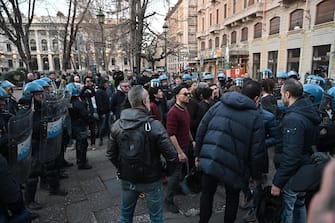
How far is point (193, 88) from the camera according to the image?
4.94 meters

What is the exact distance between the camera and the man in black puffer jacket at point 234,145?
2365 millimetres

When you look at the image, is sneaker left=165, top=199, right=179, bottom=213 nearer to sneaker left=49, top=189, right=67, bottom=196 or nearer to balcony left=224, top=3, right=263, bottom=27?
sneaker left=49, top=189, right=67, bottom=196

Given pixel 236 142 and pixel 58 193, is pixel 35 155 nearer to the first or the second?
pixel 58 193

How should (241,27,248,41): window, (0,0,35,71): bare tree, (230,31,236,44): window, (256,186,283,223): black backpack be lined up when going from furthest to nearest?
1. (230,31,236,44): window
2. (241,27,248,41): window
3. (0,0,35,71): bare tree
4. (256,186,283,223): black backpack

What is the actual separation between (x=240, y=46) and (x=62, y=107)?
2729cm

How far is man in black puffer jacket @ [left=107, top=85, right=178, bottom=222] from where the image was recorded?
2254mm

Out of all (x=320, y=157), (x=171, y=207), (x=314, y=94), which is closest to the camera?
(x=320, y=157)

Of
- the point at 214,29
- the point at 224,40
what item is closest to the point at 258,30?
the point at 224,40

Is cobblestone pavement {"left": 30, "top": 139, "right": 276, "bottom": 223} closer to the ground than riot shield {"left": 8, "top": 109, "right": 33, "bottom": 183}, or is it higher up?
closer to the ground

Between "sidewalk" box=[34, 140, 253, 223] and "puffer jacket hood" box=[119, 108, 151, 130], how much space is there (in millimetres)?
1689

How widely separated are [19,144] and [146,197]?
153 centimetres

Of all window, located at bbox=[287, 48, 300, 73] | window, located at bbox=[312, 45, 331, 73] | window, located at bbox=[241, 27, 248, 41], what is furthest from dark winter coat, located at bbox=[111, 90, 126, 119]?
window, located at bbox=[241, 27, 248, 41]

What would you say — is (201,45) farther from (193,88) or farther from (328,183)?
(328,183)

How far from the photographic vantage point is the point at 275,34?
70.0ft
